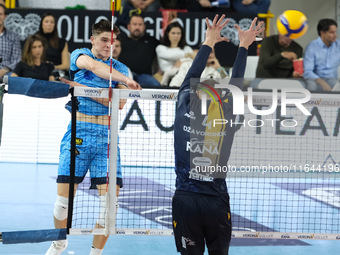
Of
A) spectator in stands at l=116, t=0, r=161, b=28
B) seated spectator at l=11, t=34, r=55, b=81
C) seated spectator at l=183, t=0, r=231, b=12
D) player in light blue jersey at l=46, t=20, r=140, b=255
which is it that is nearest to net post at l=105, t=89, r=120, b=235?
player in light blue jersey at l=46, t=20, r=140, b=255

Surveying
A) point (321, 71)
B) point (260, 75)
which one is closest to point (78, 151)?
point (260, 75)

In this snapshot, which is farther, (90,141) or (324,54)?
(324,54)

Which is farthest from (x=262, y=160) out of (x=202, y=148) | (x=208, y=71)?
(x=202, y=148)

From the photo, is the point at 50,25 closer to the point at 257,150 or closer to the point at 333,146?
the point at 257,150

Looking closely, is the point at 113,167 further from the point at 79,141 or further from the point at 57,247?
the point at 57,247

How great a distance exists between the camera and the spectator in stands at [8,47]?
13.6 meters

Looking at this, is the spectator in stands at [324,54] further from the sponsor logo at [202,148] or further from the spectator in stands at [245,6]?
the sponsor logo at [202,148]

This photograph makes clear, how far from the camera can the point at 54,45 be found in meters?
13.9

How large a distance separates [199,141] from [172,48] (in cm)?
913

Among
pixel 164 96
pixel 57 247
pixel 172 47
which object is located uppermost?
pixel 172 47

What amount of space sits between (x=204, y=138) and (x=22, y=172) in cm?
843

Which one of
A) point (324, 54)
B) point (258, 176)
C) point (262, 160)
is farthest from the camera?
point (324, 54)

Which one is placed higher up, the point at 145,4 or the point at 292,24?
the point at 145,4

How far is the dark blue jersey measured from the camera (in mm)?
5023
